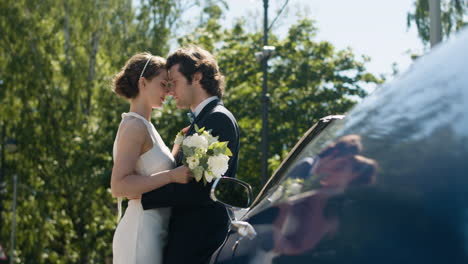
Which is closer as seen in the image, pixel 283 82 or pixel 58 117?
pixel 283 82

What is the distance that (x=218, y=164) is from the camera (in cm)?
332

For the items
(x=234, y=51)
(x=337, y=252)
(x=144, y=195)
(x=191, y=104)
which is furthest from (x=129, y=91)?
(x=234, y=51)

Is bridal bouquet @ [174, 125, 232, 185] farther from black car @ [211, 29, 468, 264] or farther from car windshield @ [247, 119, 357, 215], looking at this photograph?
black car @ [211, 29, 468, 264]

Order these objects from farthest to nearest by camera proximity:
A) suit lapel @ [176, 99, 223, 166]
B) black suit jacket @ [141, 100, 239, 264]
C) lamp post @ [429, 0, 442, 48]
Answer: lamp post @ [429, 0, 442, 48]
suit lapel @ [176, 99, 223, 166]
black suit jacket @ [141, 100, 239, 264]

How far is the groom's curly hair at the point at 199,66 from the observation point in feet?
12.3

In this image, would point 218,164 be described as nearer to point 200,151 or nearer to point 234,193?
point 200,151

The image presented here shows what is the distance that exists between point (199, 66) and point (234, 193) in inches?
40.8

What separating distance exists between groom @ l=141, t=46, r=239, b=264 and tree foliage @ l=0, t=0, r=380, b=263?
17095 millimetres

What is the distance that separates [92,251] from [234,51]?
7.53 m

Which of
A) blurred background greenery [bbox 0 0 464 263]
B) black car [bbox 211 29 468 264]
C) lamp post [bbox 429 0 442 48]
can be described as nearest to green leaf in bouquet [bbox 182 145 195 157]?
black car [bbox 211 29 468 264]

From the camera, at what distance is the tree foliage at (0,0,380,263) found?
22.4 meters

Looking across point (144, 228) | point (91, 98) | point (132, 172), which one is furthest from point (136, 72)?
point (91, 98)

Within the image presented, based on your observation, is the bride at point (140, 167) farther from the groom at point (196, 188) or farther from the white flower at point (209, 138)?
the white flower at point (209, 138)

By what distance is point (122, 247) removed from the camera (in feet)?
11.6
